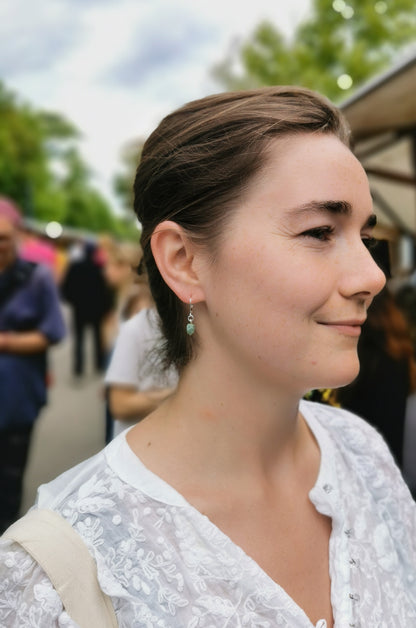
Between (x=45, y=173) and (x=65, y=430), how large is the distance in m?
52.4

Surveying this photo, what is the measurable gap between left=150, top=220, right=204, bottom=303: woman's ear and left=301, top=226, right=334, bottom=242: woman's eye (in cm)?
23

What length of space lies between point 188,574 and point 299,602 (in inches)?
9.1

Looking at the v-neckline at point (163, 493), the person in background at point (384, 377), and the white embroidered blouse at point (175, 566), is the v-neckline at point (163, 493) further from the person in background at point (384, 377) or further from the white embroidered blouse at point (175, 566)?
the person in background at point (384, 377)

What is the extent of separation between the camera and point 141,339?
245 centimetres

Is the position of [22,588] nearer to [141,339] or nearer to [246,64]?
Answer: [141,339]

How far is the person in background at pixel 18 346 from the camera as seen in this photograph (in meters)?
3.36

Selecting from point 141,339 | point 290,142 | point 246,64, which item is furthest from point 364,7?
Answer: point 290,142

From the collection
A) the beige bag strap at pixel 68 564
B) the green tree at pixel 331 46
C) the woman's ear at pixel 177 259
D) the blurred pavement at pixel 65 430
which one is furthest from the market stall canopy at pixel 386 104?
the green tree at pixel 331 46

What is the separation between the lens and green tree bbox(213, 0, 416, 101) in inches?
452

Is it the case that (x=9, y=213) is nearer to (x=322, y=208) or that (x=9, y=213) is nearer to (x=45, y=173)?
(x=322, y=208)

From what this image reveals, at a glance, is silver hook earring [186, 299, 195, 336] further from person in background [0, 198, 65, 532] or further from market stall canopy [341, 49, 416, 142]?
person in background [0, 198, 65, 532]

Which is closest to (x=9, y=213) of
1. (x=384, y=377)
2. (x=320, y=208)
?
(x=384, y=377)

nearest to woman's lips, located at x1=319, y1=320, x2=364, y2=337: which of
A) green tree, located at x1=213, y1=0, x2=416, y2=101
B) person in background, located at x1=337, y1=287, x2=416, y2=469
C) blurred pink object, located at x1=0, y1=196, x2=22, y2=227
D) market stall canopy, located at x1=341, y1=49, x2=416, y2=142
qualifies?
person in background, located at x1=337, y1=287, x2=416, y2=469

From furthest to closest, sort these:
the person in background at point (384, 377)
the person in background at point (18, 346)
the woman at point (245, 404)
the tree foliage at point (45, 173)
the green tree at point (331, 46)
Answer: the tree foliage at point (45, 173) → the green tree at point (331, 46) → the person in background at point (18, 346) → the person in background at point (384, 377) → the woman at point (245, 404)
